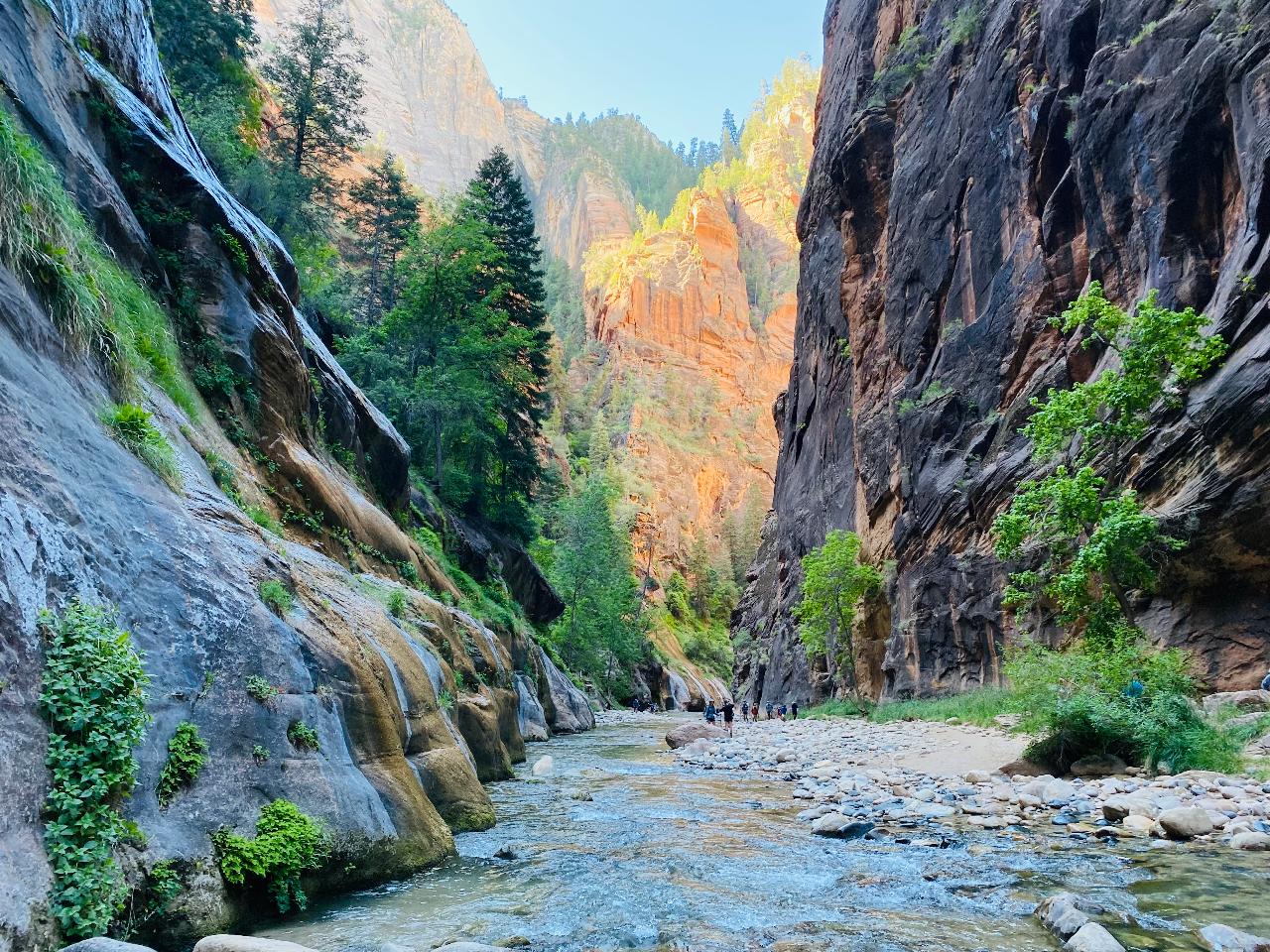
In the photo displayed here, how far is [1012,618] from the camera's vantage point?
70.8 feet

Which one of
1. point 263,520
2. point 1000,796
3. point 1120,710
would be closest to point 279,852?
point 263,520

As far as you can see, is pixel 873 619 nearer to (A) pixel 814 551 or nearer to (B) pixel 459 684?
(A) pixel 814 551

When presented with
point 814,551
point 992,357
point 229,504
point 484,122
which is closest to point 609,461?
point 814,551

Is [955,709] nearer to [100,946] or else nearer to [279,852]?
[279,852]

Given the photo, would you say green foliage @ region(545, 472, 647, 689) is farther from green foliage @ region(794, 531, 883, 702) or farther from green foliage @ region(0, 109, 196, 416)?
green foliage @ region(0, 109, 196, 416)

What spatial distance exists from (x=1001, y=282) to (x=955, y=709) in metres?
14.9

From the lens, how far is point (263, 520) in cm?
1109

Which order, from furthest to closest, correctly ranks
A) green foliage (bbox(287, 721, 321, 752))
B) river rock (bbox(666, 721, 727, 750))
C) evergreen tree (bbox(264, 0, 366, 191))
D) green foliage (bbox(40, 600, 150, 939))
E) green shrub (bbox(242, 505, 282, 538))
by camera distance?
evergreen tree (bbox(264, 0, 366, 191)) < river rock (bbox(666, 721, 727, 750)) < green shrub (bbox(242, 505, 282, 538)) < green foliage (bbox(287, 721, 321, 752)) < green foliage (bbox(40, 600, 150, 939))

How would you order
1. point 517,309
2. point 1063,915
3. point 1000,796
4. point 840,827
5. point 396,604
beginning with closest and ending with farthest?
point 1063,915, point 840,827, point 1000,796, point 396,604, point 517,309

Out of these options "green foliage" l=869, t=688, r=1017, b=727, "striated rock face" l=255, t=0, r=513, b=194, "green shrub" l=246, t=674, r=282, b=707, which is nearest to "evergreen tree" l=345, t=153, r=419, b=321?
"green foliage" l=869, t=688, r=1017, b=727

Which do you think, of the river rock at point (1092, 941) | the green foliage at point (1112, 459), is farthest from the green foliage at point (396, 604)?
the green foliage at point (1112, 459)

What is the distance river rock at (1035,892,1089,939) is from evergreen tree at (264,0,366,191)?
38.4 m

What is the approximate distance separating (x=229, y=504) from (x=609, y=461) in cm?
Answer: 8117

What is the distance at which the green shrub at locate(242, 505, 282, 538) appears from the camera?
10719 mm
